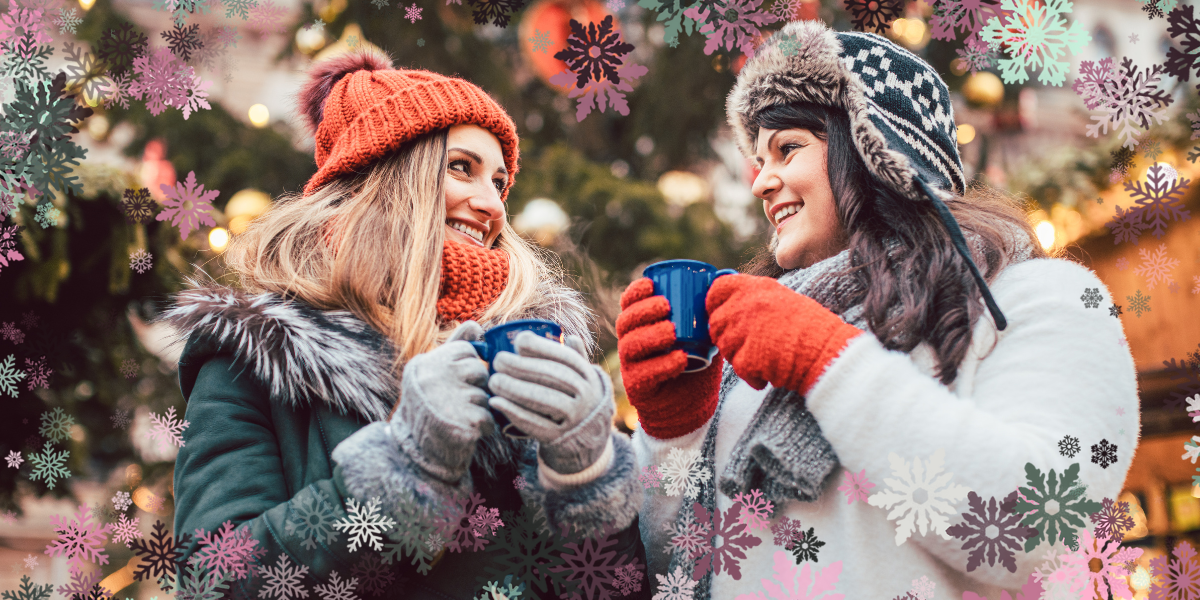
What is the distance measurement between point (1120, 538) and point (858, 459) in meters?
0.46

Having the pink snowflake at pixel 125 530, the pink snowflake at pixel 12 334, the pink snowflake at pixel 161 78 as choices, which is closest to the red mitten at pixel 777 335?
the pink snowflake at pixel 125 530

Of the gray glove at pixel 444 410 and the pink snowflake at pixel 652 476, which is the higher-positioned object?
the pink snowflake at pixel 652 476

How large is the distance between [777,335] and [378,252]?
80cm

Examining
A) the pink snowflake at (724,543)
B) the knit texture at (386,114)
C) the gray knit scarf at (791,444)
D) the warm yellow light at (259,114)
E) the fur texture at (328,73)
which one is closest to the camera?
the gray knit scarf at (791,444)

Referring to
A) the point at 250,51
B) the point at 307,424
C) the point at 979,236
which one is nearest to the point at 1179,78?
the point at 979,236

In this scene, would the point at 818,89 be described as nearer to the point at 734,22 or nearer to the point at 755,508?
the point at 734,22

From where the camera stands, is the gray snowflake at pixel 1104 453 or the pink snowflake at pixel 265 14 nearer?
the gray snowflake at pixel 1104 453

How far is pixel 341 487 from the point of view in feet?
3.75

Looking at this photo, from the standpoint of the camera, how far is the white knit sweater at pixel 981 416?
1.10 m

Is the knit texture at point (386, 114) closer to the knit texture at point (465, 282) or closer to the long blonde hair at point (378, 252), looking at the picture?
the long blonde hair at point (378, 252)

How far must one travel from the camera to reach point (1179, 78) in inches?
53.2

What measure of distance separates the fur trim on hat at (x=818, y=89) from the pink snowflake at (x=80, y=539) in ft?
4.81

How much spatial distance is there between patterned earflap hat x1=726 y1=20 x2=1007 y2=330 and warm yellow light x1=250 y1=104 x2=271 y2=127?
2310 mm

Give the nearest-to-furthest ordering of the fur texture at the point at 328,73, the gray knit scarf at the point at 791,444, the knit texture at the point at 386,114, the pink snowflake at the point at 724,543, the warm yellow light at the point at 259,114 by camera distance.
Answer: the gray knit scarf at the point at 791,444, the pink snowflake at the point at 724,543, the knit texture at the point at 386,114, the fur texture at the point at 328,73, the warm yellow light at the point at 259,114
